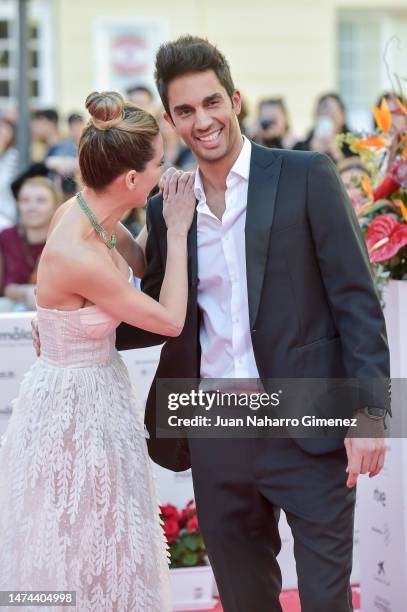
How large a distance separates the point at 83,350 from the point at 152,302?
0.27 meters

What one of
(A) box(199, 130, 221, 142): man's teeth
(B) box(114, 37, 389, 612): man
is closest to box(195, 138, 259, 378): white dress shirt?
(B) box(114, 37, 389, 612): man

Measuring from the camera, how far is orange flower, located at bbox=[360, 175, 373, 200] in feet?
12.4

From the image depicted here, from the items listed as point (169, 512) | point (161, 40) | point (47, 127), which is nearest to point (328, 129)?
point (47, 127)

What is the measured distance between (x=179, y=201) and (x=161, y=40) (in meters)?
10.4

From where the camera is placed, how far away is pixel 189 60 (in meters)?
2.98

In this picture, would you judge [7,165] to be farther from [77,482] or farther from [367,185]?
[77,482]

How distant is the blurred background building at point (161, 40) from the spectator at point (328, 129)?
4605 mm

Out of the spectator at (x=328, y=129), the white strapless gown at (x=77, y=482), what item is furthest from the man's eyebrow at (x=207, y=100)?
the spectator at (x=328, y=129)

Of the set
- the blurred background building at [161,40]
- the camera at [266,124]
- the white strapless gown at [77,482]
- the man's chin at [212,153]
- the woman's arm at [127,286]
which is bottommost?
the white strapless gown at [77,482]

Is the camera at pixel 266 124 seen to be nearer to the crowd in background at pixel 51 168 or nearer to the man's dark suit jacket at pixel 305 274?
the crowd in background at pixel 51 168

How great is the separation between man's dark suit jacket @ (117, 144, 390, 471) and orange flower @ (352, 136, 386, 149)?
0.84 m

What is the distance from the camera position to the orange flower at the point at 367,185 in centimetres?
378

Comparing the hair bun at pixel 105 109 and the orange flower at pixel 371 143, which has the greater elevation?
the hair bun at pixel 105 109

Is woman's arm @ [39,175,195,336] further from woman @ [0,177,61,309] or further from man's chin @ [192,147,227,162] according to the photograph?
woman @ [0,177,61,309]
